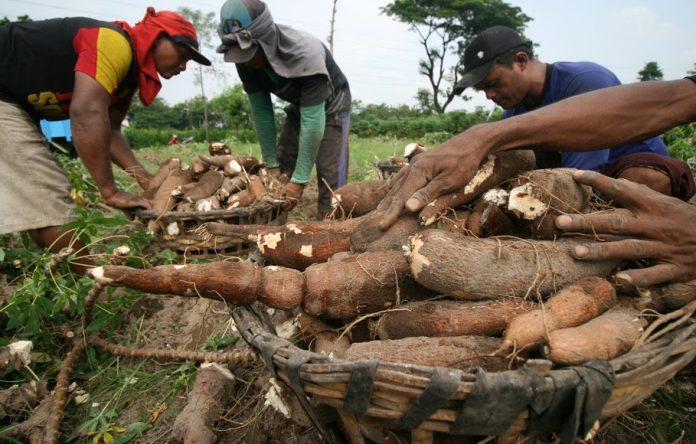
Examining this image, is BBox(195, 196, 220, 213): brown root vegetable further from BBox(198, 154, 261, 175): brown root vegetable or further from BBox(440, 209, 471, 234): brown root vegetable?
BBox(440, 209, 471, 234): brown root vegetable

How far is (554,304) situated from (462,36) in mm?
32290

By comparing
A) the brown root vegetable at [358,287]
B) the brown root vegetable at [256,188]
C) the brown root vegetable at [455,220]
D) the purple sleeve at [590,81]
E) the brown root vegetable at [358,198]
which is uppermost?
the purple sleeve at [590,81]

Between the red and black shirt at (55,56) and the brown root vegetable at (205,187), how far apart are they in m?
0.81

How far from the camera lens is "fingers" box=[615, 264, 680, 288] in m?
1.23

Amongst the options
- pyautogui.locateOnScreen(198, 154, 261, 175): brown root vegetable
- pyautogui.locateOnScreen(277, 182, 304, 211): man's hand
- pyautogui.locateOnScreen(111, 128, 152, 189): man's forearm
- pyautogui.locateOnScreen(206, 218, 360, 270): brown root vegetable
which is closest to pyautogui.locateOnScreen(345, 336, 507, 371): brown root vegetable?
pyautogui.locateOnScreen(206, 218, 360, 270): brown root vegetable

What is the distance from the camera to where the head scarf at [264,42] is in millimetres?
2787

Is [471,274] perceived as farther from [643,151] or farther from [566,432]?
[643,151]

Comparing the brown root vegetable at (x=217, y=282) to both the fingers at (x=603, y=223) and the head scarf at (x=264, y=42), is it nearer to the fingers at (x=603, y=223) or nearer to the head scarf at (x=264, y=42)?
the fingers at (x=603, y=223)

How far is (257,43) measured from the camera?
111 inches

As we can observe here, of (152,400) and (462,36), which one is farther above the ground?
(462,36)

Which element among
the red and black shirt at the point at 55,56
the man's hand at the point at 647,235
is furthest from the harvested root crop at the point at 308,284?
the red and black shirt at the point at 55,56

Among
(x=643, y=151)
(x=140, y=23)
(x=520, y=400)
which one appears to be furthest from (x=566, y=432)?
(x=140, y=23)

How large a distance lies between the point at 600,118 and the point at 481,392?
1.14 m

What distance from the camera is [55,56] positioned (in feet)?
8.24
